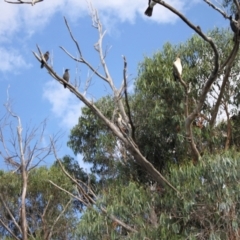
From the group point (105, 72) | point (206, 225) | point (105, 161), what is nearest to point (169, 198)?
point (206, 225)

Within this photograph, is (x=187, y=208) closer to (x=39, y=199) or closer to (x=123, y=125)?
(x=123, y=125)

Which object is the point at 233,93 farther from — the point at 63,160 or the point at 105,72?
the point at 63,160

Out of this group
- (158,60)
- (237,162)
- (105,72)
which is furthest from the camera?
(158,60)

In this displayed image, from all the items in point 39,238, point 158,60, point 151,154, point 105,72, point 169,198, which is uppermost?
point 158,60

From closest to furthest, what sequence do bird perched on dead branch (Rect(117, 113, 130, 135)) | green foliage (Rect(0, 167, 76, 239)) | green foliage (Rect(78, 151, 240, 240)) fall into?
1. green foliage (Rect(78, 151, 240, 240))
2. bird perched on dead branch (Rect(117, 113, 130, 135))
3. green foliage (Rect(0, 167, 76, 239))

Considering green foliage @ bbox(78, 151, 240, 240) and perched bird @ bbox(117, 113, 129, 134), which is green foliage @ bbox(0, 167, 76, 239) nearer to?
perched bird @ bbox(117, 113, 129, 134)

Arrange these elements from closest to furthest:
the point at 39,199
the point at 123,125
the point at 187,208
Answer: the point at 187,208 < the point at 123,125 < the point at 39,199

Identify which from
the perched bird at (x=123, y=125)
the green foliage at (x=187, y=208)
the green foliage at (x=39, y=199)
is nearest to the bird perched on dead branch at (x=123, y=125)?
the perched bird at (x=123, y=125)

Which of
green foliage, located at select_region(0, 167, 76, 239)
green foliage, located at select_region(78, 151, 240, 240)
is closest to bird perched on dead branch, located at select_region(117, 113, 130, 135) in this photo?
green foliage, located at select_region(78, 151, 240, 240)

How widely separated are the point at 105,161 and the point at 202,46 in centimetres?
344

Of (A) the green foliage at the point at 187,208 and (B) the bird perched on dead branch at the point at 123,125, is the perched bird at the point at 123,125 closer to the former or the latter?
(B) the bird perched on dead branch at the point at 123,125

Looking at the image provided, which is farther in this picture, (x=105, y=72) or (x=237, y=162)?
(x=105, y=72)

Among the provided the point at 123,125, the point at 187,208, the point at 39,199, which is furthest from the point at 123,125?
the point at 39,199

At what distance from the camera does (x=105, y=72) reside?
7711 mm
